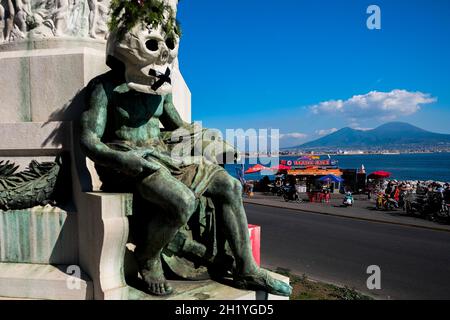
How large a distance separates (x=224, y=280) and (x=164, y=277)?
1.97ft

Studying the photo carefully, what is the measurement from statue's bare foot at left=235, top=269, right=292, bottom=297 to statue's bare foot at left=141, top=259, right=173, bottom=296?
0.67m

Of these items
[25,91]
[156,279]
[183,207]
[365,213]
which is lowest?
[365,213]

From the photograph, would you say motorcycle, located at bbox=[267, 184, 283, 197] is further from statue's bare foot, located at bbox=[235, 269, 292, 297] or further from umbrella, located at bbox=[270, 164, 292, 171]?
statue's bare foot, located at bbox=[235, 269, 292, 297]

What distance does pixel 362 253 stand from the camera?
9539 mm

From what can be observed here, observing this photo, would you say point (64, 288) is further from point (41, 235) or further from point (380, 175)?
point (380, 175)

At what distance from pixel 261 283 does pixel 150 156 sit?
5.00ft

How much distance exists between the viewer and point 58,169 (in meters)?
3.71

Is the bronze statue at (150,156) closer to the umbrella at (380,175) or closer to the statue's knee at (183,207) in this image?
the statue's knee at (183,207)

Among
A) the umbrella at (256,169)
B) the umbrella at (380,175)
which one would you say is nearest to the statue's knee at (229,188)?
the umbrella at (380,175)

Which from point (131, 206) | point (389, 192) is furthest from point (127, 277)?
point (389, 192)

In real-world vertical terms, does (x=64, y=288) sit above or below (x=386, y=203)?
above

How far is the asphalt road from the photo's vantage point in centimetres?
715

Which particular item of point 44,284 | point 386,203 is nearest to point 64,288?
point 44,284
